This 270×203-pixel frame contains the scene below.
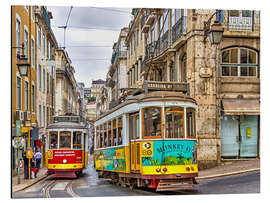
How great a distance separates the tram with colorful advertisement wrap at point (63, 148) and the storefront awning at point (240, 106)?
18.5ft

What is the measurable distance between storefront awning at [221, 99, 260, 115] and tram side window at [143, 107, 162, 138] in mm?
3861

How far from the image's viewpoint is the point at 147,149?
11.7 m

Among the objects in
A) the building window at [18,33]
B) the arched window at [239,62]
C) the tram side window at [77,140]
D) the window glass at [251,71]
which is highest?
the building window at [18,33]

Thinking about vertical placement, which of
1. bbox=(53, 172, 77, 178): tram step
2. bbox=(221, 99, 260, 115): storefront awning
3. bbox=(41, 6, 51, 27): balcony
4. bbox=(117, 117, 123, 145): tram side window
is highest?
bbox=(41, 6, 51, 27): balcony

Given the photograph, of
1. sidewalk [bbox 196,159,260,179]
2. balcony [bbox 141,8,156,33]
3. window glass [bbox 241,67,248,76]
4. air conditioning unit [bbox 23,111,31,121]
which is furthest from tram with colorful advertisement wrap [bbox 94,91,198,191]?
balcony [bbox 141,8,156,33]

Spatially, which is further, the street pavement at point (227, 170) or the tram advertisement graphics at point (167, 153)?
the street pavement at point (227, 170)

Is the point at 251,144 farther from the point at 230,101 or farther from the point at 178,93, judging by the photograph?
the point at 178,93

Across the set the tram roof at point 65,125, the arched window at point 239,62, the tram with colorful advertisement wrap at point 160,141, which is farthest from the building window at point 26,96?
the arched window at point 239,62

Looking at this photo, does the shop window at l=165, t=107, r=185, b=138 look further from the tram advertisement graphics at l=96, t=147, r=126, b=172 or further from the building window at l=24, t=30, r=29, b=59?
the building window at l=24, t=30, r=29, b=59

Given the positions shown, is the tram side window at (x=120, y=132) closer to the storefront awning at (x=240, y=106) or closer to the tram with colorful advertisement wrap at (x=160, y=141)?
the tram with colorful advertisement wrap at (x=160, y=141)

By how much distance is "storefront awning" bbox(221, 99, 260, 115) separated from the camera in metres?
14.7

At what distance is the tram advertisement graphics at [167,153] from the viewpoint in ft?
38.0

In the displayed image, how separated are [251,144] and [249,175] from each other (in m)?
1.60
